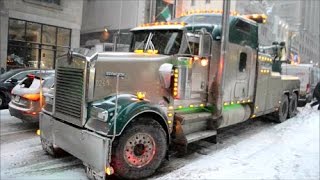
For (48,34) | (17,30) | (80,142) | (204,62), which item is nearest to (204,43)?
(204,62)

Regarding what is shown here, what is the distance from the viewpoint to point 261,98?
414 inches

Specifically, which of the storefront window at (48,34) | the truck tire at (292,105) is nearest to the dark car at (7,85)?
the truck tire at (292,105)

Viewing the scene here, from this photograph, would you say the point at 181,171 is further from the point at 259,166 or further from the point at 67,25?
the point at 67,25

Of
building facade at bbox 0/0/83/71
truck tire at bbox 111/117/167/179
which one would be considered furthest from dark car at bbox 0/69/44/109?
building facade at bbox 0/0/83/71

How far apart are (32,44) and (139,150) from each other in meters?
19.0

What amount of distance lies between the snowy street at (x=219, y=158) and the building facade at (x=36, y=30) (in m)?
12.8

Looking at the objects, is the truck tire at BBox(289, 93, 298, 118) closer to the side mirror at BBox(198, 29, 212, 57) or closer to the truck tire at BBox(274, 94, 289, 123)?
the truck tire at BBox(274, 94, 289, 123)

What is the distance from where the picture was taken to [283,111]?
12.8 m

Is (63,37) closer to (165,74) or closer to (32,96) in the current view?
(32,96)

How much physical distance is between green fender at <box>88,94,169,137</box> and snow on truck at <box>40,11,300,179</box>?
0.02 m

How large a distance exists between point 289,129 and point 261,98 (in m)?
1.52

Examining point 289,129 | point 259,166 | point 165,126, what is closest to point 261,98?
point 289,129

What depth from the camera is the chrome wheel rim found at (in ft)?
20.4

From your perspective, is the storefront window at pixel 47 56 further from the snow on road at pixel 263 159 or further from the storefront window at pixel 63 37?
the snow on road at pixel 263 159
